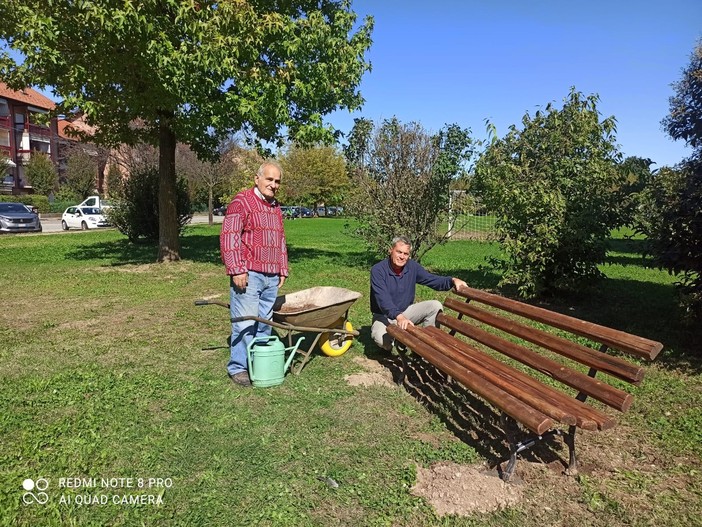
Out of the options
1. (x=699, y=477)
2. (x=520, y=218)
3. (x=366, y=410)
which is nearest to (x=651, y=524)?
(x=699, y=477)

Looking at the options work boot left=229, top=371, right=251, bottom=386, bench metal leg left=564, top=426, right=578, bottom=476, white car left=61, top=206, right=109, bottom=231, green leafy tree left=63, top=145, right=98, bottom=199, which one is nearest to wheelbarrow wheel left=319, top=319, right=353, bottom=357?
work boot left=229, top=371, right=251, bottom=386

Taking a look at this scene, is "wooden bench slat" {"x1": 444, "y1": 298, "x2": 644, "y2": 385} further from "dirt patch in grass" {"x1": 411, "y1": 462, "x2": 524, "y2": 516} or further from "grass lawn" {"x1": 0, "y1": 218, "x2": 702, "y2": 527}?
"dirt patch in grass" {"x1": 411, "y1": 462, "x2": 524, "y2": 516}

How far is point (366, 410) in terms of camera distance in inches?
156

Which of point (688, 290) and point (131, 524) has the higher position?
point (688, 290)

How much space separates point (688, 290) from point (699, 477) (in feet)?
9.73

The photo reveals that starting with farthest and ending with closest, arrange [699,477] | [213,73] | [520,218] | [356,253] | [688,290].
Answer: [356,253] → [213,73] → [520,218] → [688,290] → [699,477]

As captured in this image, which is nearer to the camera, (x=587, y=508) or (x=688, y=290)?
(x=587, y=508)

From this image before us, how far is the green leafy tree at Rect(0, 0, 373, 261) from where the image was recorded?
28.2ft

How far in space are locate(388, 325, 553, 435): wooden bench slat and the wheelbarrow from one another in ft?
2.81

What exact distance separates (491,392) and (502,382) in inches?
8.6

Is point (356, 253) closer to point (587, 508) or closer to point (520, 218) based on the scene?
point (520, 218)

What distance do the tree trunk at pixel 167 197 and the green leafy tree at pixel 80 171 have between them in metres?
36.1

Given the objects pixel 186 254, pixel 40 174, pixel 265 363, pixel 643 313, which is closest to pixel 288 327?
pixel 265 363

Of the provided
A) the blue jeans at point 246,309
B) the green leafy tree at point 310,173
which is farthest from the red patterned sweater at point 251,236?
the green leafy tree at point 310,173
